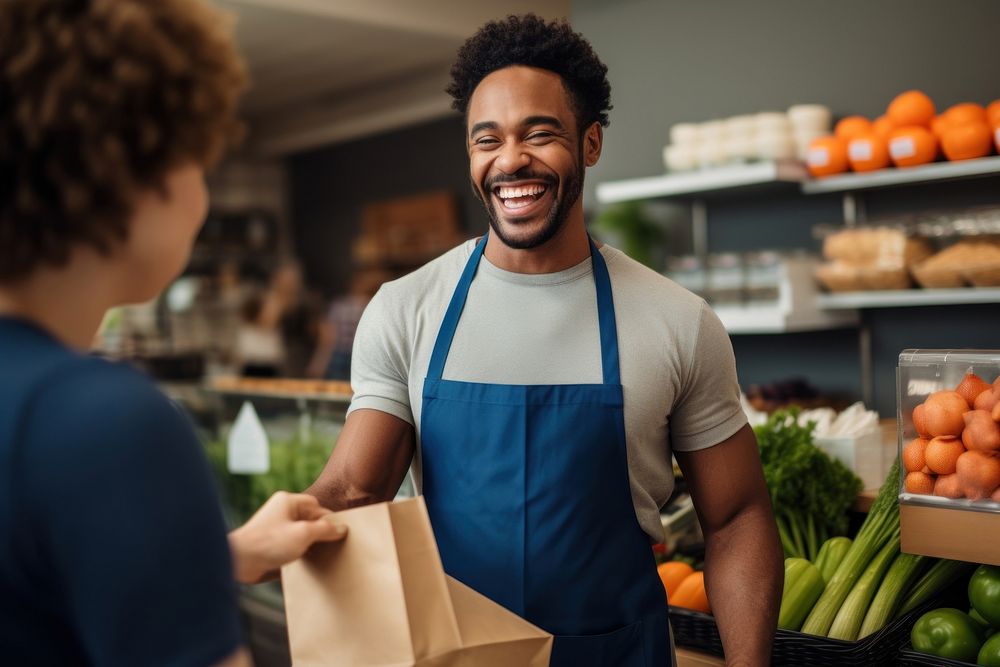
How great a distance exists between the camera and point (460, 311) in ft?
5.38

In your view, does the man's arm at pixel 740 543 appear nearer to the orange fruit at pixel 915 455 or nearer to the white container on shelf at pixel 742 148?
the orange fruit at pixel 915 455

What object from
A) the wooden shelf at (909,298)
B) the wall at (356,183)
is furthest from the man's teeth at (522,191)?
the wall at (356,183)

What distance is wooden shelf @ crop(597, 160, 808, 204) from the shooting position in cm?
370

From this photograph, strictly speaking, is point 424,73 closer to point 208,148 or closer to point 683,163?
point 683,163

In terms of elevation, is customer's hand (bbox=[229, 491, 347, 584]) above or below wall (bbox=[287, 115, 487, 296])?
→ below

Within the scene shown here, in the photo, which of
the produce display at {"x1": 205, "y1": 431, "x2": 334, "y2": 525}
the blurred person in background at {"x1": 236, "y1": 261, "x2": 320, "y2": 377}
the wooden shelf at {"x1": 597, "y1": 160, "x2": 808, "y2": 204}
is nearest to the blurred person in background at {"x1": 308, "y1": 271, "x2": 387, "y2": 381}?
the blurred person in background at {"x1": 236, "y1": 261, "x2": 320, "y2": 377}

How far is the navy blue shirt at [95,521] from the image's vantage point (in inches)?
24.4

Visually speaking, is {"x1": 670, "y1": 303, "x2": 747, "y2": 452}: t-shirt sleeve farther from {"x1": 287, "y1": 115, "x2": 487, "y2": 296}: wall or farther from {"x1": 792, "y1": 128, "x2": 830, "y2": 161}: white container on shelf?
{"x1": 287, "y1": 115, "x2": 487, "y2": 296}: wall

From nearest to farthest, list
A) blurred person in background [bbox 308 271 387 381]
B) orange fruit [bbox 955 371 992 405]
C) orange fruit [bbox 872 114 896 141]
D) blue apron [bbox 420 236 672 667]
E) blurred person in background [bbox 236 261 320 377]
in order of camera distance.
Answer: blue apron [bbox 420 236 672 667], orange fruit [bbox 955 371 992 405], orange fruit [bbox 872 114 896 141], blurred person in background [bbox 308 271 387 381], blurred person in background [bbox 236 261 320 377]

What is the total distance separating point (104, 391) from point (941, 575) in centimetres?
201

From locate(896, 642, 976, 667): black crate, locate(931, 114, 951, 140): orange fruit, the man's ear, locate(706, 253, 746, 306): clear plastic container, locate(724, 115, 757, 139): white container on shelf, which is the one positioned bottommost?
locate(896, 642, 976, 667): black crate

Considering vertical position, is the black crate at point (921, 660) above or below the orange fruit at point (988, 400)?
below

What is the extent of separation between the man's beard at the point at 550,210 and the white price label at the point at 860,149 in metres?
2.22

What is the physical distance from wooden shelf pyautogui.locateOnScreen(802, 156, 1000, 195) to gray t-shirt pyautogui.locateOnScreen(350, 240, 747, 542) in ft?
6.87
